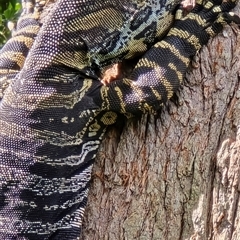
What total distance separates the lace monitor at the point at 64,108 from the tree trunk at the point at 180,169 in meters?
0.09

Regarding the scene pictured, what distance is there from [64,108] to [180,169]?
0.67 m

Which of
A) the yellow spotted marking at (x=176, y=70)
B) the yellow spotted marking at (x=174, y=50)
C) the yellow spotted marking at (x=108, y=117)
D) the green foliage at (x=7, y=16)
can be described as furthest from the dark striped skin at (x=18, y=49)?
the green foliage at (x=7, y=16)

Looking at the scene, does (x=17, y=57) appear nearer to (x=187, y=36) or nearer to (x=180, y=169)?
(x=187, y=36)

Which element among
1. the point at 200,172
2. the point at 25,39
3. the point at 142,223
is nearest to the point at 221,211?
the point at 200,172

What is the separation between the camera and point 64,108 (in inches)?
110

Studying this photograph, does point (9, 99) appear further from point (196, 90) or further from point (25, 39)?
point (196, 90)

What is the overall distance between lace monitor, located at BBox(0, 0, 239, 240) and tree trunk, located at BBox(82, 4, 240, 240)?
0.09 metres

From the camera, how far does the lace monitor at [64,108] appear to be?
278cm

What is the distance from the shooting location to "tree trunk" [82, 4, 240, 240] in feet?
8.80

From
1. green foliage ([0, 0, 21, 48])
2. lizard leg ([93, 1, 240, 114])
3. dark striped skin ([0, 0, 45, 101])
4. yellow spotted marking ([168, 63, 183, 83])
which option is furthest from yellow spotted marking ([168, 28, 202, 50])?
green foliage ([0, 0, 21, 48])

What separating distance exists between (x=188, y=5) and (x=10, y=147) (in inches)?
50.7

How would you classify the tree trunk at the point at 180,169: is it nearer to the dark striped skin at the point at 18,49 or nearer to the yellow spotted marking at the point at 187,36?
the yellow spotted marking at the point at 187,36

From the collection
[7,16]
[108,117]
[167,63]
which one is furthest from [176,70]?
[7,16]

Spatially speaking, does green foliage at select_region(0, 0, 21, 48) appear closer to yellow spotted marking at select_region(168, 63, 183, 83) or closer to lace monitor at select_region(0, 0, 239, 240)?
lace monitor at select_region(0, 0, 239, 240)
